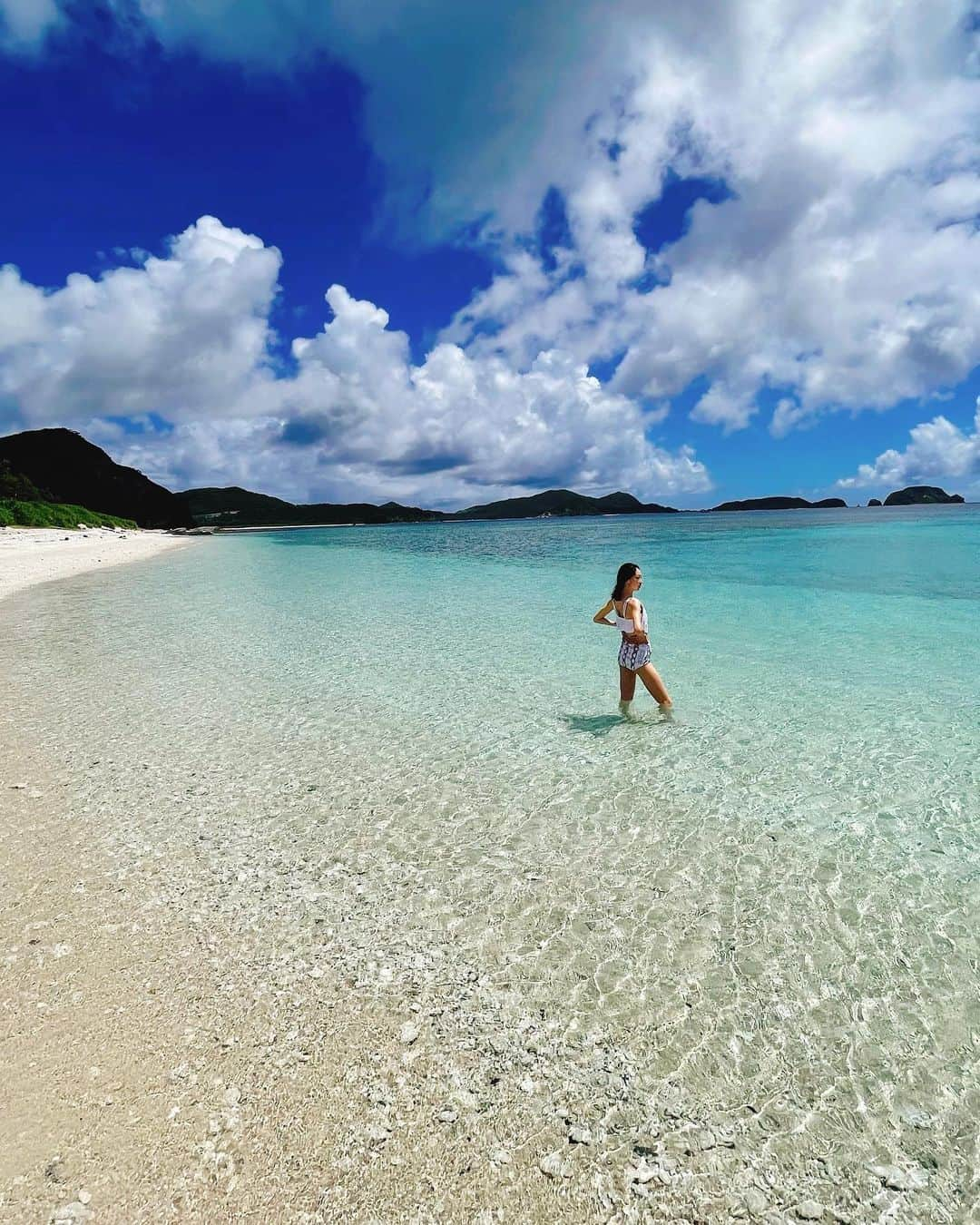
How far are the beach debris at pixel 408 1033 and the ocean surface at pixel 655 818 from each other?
551mm

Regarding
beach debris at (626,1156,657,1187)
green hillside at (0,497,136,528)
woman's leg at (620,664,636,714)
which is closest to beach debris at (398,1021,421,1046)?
beach debris at (626,1156,657,1187)

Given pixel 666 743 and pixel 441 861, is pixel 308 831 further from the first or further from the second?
pixel 666 743

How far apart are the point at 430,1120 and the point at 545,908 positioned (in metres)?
1.84

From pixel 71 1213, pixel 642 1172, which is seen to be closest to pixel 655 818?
pixel 642 1172

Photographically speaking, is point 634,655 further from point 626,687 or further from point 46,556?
point 46,556

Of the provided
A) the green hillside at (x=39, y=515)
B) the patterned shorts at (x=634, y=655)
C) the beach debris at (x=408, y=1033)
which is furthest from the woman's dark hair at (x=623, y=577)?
the green hillside at (x=39, y=515)

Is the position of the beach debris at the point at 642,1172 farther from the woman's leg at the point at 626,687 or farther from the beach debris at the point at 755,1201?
the woman's leg at the point at 626,687

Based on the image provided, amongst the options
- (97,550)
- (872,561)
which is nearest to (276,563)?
(97,550)

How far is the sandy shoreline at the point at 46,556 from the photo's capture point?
29688 mm

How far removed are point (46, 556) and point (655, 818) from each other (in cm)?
4795

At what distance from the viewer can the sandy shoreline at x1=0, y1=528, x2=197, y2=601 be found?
29688 millimetres

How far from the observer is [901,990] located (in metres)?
3.82

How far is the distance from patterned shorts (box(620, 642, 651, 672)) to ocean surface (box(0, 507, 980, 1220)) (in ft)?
2.56

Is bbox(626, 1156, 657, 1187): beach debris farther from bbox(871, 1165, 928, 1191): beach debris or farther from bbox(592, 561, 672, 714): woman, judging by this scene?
bbox(592, 561, 672, 714): woman
